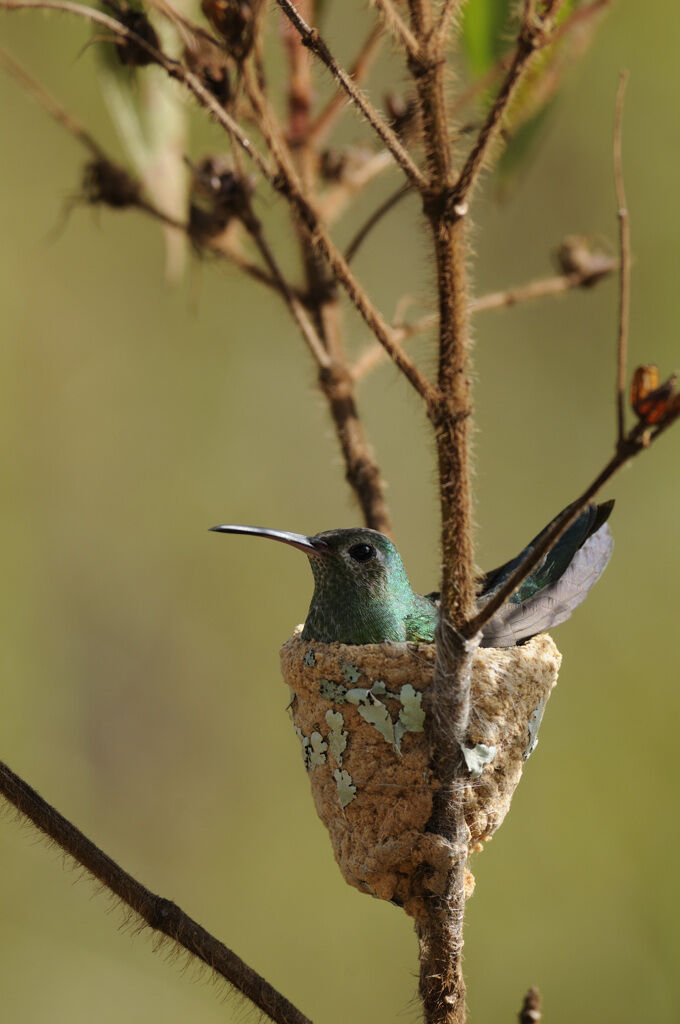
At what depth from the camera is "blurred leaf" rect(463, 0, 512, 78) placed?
3.60m

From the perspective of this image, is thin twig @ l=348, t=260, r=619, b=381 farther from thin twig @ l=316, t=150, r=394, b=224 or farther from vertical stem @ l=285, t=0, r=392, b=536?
thin twig @ l=316, t=150, r=394, b=224

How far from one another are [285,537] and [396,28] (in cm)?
113

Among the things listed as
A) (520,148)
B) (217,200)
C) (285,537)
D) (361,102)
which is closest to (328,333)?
(217,200)

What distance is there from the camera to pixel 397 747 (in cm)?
220

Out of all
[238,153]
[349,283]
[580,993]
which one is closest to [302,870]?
[580,993]

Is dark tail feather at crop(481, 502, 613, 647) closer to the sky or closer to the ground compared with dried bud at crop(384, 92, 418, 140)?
closer to the ground

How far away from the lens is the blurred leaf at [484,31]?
11.8 ft

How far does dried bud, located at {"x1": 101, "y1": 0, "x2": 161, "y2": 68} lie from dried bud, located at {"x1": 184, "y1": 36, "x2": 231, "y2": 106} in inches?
4.0

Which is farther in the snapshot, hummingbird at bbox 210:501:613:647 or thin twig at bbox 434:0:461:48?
hummingbird at bbox 210:501:613:647

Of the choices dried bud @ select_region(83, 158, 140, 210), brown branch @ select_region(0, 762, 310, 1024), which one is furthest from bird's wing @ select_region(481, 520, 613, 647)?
dried bud @ select_region(83, 158, 140, 210)

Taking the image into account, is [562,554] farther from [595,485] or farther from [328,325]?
[595,485]

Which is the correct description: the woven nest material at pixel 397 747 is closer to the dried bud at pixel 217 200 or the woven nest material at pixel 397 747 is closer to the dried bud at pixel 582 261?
the dried bud at pixel 217 200

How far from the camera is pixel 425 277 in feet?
6.17

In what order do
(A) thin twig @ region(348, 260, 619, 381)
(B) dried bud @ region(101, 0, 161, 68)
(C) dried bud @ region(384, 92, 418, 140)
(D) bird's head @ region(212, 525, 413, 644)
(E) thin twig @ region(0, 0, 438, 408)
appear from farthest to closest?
(A) thin twig @ region(348, 260, 619, 381) → (C) dried bud @ region(384, 92, 418, 140) → (B) dried bud @ region(101, 0, 161, 68) → (D) bird's head @ region(212, 525, 413, 644) → (E) thin twig @ region(0, 0, 438, 408)
